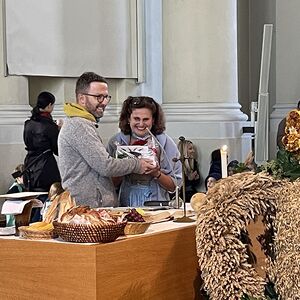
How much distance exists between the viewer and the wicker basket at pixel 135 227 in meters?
3.31

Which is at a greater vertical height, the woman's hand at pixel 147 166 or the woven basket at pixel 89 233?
the woman's hand at pixel 147 166

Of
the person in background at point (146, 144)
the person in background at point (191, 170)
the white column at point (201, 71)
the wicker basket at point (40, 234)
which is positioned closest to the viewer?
the wicker basket at point (40, 234)

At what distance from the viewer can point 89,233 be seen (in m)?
3.10

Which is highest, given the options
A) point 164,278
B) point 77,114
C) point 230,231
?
point 77,114

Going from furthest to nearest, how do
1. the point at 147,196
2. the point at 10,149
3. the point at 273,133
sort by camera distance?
the point at 273,133, the point at 10,149, the point at 147,196

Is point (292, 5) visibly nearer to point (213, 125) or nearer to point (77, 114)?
point (213, 125)

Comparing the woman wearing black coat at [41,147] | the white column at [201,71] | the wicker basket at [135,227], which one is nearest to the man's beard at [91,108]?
the wicker basket at [135,227]

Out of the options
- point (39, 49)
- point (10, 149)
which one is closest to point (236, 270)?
point (10, 149)

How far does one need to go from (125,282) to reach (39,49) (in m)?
5.84

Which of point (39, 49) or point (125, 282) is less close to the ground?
point (39, 49)

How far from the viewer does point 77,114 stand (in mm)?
4613

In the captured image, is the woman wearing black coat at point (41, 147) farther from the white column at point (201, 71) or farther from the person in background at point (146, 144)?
the person in background at point (146, 144)

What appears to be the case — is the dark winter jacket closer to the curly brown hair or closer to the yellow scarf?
the curly brown hair

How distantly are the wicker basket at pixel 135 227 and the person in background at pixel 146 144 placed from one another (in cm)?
156
